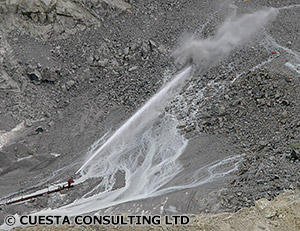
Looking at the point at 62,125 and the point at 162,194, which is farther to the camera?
the point at 62,125

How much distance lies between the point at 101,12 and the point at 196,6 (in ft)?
20.7

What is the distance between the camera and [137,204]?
53.8 feet

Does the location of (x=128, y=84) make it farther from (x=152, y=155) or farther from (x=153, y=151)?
(x=152, y=155)

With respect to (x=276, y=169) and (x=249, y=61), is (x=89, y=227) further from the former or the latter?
(x=249, y=61)

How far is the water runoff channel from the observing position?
17266 millimetres

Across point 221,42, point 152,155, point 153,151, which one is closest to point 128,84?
point 153,151

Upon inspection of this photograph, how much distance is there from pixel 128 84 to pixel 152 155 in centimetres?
502

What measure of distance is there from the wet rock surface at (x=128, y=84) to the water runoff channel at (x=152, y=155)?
0.53 metres

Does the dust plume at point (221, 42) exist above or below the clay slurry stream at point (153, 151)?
above

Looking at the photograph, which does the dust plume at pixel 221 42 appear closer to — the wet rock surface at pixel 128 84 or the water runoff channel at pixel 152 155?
the water runoff channel at pixel 152 155

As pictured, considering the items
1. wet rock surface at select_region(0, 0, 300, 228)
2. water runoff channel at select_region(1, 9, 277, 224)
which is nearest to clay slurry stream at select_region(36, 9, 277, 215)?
water runoff channel at select_region(1, 9, 277, 224)

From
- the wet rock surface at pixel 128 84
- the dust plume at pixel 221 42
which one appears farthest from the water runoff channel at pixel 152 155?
the wet rock surface at pixel 128 84

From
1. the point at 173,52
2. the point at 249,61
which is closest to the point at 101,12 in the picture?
the point at 173,52

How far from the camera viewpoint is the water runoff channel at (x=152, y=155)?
56.6ft
